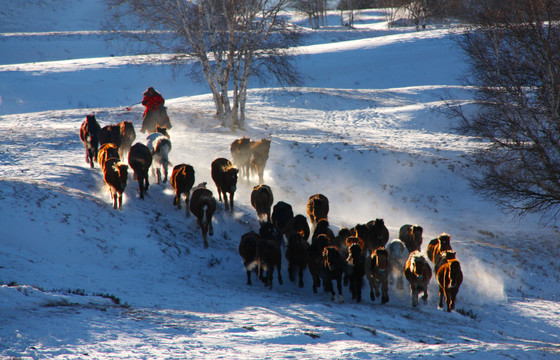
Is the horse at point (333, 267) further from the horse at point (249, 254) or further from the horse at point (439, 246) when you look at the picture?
the horse at point (439, 246)

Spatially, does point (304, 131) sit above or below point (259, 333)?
above

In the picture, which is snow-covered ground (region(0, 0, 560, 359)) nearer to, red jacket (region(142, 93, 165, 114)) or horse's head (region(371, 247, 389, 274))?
horse's head (region(371, 247, 389, 274))

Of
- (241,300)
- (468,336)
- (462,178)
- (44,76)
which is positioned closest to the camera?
(468,336)

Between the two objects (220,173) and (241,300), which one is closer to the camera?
(241,300)

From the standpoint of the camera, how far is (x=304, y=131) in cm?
2262

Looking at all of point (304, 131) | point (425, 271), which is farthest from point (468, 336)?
point (304, 131)

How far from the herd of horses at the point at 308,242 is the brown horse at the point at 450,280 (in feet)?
0.07

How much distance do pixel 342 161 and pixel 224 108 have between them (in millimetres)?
7491

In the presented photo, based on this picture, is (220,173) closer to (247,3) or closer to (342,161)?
(342,161)

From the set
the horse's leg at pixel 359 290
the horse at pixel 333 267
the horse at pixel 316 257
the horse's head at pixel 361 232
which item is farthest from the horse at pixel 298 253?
the horse's head at pixel 361 232

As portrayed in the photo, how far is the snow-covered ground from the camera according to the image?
619 cm

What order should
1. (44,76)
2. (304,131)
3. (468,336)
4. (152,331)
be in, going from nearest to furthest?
(152,331)
(468,336)
(304,131)
(44,76)

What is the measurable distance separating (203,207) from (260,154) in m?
4.47

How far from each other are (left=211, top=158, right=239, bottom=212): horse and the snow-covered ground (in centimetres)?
53
